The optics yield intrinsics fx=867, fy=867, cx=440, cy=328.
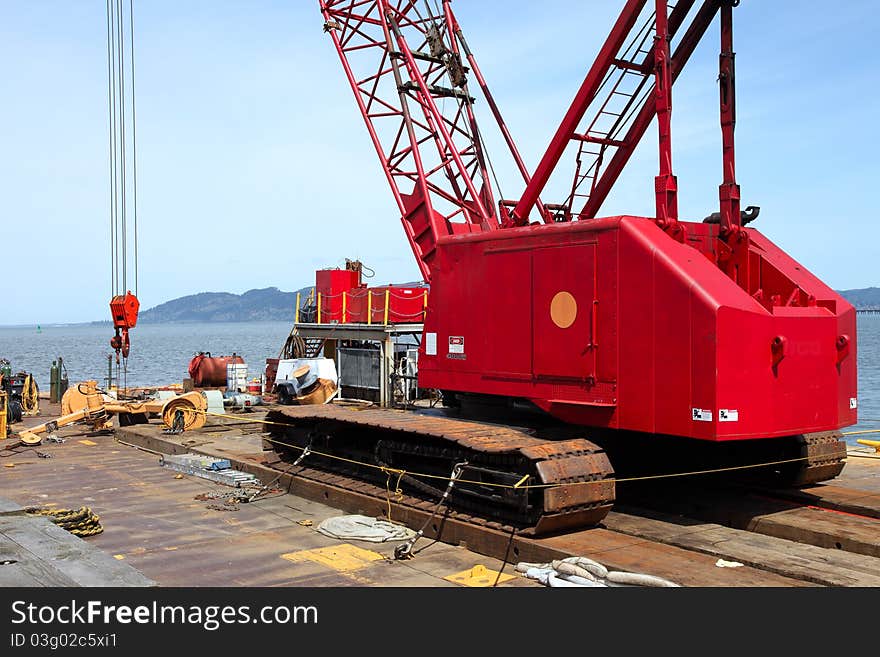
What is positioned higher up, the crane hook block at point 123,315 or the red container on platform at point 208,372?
the crane hook block at point 123,315

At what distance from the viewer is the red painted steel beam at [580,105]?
394 inches

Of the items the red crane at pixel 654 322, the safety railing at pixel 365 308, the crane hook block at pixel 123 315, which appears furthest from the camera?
the safety railing at pixel 365 308

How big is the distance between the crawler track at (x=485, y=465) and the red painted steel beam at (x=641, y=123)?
4248mm

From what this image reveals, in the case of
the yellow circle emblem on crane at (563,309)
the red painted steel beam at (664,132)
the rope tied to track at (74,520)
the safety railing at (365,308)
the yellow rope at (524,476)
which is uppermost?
the red painted steel beam at (664,132)

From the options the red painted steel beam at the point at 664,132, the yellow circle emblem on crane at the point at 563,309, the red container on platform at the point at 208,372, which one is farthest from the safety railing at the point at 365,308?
the red painted steel beam at the point at 664,132

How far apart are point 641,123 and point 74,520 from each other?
8.83 meters

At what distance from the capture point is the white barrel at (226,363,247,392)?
85.3 feet

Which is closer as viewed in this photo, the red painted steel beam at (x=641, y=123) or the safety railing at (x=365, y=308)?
the red painted steel beam at (x=641, y=123)

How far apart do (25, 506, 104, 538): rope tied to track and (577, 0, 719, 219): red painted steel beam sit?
7765 mm

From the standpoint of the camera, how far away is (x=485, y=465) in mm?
8969

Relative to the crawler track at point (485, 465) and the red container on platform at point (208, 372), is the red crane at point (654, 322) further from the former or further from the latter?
the red container on platform at point (208, 372)

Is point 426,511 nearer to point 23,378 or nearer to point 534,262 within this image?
point 534,262

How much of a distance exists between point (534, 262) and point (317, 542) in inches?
152

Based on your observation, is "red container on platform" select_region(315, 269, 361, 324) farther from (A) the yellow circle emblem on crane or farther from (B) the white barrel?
(A) the yellow circle emblem on crane
